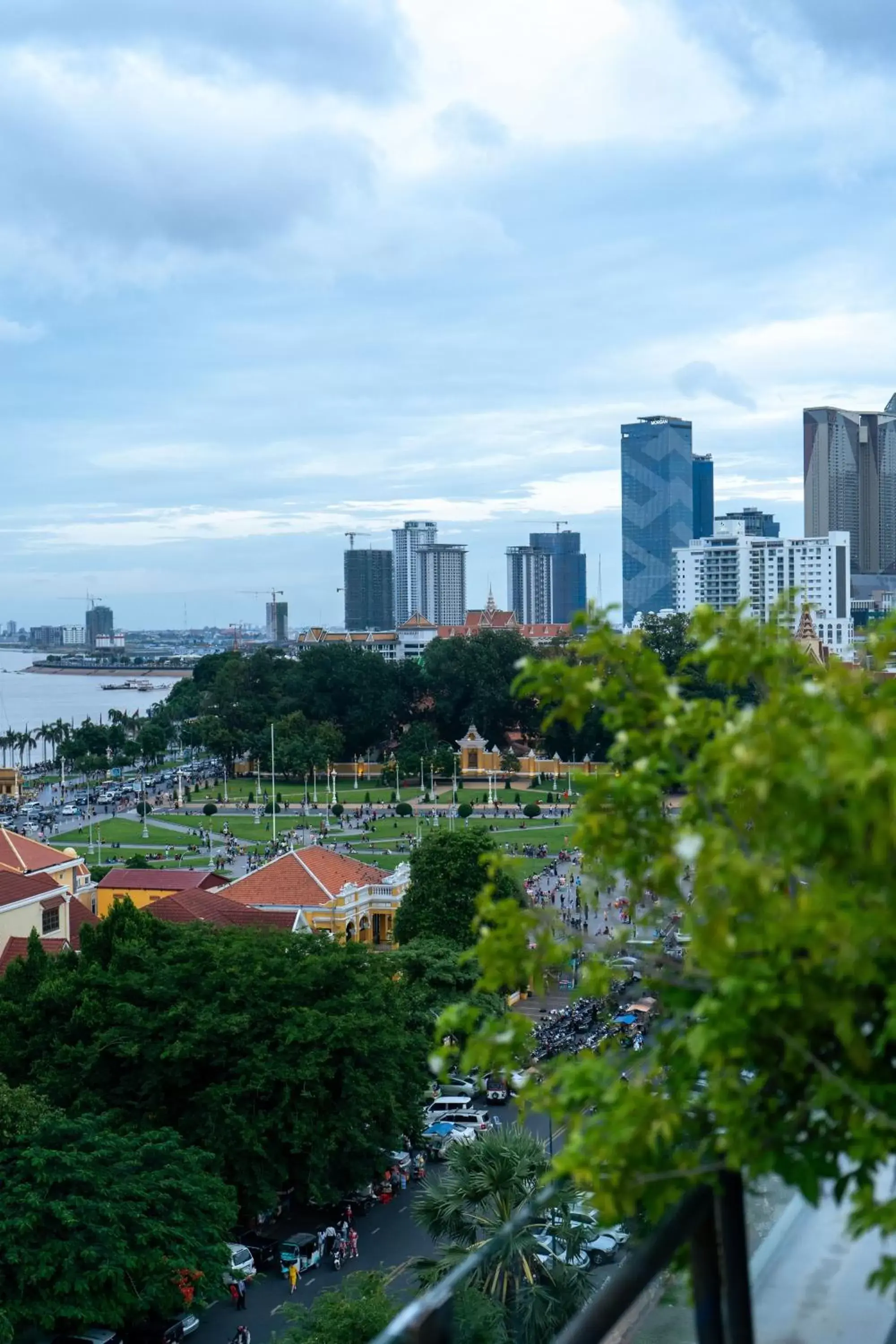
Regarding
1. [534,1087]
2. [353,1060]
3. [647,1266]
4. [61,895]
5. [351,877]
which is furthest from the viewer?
[351,877]

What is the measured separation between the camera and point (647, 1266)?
199 cm

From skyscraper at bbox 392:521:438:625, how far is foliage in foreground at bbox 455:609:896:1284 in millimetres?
149921

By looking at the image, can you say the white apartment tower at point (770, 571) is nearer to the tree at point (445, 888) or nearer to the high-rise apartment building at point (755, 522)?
the high-rise apartment building at point (755, 522)

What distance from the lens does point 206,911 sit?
21.3 m

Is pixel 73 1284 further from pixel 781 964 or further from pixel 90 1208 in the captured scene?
pixel 781 964

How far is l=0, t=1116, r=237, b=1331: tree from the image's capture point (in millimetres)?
10359

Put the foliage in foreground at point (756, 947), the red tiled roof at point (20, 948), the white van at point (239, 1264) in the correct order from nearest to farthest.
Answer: the foliage in foreground at point (756, 947), the white van at point (239, 1264), the red tiled roof at point (20, 948)

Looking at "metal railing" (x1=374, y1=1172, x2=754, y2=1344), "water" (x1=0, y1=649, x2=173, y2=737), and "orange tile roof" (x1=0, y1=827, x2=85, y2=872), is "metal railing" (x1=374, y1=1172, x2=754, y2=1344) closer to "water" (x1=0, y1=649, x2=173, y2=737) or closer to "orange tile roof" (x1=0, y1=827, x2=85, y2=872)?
"orange tile roof" (x1=0, y1=827, x2=85, y2=872)

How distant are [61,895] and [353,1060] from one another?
8961mm

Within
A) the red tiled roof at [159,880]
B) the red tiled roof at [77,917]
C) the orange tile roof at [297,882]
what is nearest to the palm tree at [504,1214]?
the red tiled roof at [77,917]

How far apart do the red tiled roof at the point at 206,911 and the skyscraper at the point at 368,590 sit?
4877 inches

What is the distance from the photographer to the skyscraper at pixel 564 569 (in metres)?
159

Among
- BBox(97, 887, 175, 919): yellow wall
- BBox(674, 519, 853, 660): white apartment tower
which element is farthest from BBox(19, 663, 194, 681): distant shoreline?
BBox(97, 887, 175, 919): yellow wall

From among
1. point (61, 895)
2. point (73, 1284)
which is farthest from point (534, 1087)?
point (61, 895)
